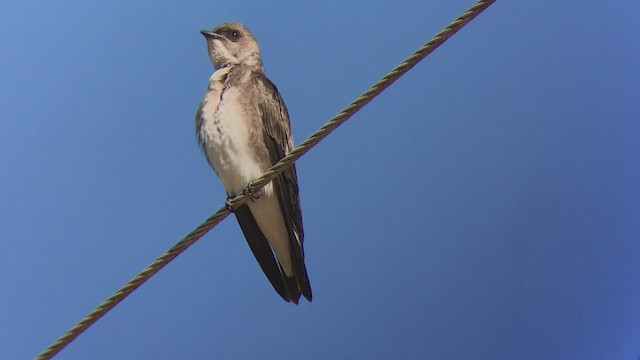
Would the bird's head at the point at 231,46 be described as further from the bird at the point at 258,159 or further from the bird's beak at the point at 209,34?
the bird at the point at 258,159

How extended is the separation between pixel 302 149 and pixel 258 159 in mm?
974

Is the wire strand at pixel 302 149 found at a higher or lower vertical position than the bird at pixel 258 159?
lower

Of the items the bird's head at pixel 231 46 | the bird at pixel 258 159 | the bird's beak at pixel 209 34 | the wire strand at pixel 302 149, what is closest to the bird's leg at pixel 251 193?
the bird at pixel 258 159

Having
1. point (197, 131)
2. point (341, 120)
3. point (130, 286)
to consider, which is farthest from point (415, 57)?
point (197, 131)

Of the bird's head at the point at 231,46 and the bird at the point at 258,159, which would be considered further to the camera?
the bird's head at the point at 231,46

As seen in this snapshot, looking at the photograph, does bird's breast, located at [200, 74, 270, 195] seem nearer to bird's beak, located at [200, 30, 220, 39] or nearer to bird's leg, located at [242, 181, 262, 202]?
bird's leg, located at [242, 181, 262, 202]

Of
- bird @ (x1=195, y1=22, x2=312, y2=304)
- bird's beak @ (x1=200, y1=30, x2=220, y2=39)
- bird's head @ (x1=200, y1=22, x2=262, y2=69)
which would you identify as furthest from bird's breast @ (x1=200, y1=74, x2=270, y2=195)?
bird's beak @ (x1=200, y1=30, x2=220, y2=39)

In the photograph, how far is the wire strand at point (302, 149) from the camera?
9.05 feet

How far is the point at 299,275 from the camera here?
3965 millimetres

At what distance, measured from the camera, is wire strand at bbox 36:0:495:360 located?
2.76m

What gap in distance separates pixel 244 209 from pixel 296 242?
0.28m

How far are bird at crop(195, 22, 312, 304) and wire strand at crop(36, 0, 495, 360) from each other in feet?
2.15

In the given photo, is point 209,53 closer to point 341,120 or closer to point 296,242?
point 296,242

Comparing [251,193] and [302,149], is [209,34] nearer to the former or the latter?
[251,193]
